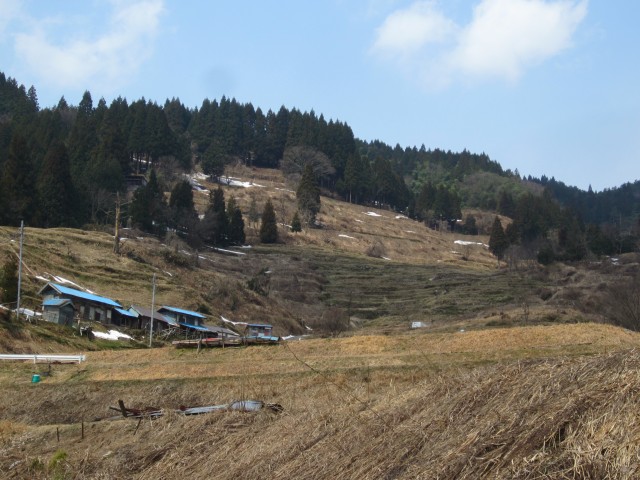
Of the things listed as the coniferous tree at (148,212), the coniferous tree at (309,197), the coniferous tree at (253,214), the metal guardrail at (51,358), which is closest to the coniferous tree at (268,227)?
the coniferous tree at (253,214)

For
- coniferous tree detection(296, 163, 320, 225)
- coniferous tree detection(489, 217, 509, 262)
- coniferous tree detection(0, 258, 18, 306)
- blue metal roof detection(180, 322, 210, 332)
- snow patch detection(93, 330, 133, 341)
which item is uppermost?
coniferous tree detection(296, 163, 320, 225)

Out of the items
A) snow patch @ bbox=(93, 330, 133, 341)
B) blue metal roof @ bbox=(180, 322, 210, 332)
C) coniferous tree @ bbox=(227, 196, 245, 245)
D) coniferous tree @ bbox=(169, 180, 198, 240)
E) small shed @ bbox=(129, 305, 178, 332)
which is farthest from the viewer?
coniferous tree @ bbox=(227, 196, 245, 245)

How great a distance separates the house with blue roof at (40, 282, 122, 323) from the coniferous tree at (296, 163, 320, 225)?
58446 millimetres

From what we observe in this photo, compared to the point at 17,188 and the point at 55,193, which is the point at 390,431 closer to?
the point at 17,188

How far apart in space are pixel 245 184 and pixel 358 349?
10048 centimetres

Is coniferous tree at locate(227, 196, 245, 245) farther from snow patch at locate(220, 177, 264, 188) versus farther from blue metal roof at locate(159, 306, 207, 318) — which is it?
blue metal roof at locate(159, 306, 207, 318)

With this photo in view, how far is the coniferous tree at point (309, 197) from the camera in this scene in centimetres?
10931

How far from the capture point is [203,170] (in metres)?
128

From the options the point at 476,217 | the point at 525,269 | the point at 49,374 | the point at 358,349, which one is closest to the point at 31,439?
the point at 49,374

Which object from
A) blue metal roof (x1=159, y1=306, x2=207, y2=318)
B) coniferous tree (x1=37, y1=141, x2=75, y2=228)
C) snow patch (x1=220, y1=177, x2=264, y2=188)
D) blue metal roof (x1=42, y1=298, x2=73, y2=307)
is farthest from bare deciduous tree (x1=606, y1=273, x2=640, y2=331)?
snow patch (x1=220, y1=177, x2=264, y2=188)

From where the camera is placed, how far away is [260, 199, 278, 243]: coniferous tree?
322ft

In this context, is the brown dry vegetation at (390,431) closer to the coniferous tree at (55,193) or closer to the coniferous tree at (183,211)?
the coniferous tree at (55,193)

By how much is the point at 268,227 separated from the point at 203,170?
33152 millimetres

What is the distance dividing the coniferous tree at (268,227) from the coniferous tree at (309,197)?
380 inches
